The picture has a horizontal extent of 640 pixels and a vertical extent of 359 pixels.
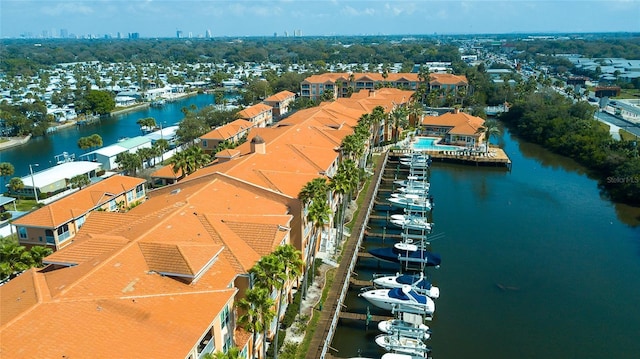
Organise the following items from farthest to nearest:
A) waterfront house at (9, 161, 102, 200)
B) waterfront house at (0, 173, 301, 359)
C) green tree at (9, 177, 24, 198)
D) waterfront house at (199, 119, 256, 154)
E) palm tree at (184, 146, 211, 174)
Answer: waterfront house at (199, 119, 256, 154)
waterfront house at (9, 161, 102, 200)
green tree at (9, 177, 24, 198)
palm tree at (184, 146, 211, 174)
waterfront house at (0, 173, 301, 359)

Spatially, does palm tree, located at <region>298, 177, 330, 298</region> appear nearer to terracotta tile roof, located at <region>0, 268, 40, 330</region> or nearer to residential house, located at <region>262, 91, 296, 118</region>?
terracotta tile roof, located at <region>0, 268, 40, 330</region>

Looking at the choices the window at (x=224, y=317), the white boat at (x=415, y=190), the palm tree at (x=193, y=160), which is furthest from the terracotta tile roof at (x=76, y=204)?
the white boat at (x=415, y=190)

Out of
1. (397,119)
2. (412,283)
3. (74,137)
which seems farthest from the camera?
(74,137)

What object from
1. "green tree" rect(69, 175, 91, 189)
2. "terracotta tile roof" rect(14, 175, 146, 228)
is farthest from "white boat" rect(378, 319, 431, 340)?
"green tree" rect(69, 175, 91, 189)

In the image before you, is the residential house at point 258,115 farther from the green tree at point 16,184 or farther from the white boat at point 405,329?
the white boat at point 405,329

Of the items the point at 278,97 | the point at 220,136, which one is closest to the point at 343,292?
the point at 220,136

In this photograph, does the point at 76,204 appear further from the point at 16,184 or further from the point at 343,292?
the point at 343,292
